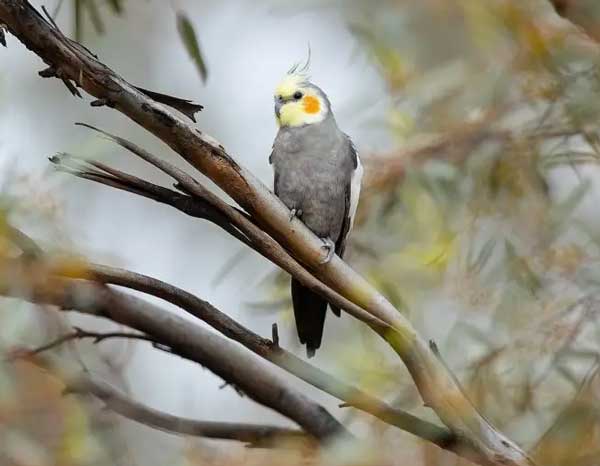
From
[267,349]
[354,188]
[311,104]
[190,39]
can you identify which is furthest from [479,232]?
[267,349]

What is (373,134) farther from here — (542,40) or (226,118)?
(226,118)

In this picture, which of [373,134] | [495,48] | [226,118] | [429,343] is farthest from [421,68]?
[226,118]

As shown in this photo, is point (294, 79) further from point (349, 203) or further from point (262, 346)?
point (262, 346)

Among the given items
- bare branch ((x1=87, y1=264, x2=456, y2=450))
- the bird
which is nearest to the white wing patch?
the bird

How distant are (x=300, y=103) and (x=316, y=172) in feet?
0.39

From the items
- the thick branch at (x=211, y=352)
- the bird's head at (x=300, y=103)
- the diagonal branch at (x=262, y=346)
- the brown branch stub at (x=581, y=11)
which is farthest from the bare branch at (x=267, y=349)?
the bird's head at (x=300, y=103)

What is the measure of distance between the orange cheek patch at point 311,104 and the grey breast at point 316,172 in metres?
0.03

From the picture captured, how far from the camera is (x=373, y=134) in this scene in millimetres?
1670

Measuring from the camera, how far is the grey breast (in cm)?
153

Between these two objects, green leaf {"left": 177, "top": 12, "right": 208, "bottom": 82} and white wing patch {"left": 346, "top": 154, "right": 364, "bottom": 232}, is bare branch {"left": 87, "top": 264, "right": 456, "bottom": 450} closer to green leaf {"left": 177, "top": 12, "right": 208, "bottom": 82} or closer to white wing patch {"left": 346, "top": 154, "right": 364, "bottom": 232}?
green leaf {"left": 177, "top": 12, "right": 208, "bottom": 82}

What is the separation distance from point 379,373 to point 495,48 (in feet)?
1.56

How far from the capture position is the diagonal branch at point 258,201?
808 mm

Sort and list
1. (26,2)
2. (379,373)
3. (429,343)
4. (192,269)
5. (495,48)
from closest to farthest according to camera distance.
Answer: (26,2)
(429,343)
(379,373)
(495,48)
(192,269)

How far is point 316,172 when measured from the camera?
1549 mm
